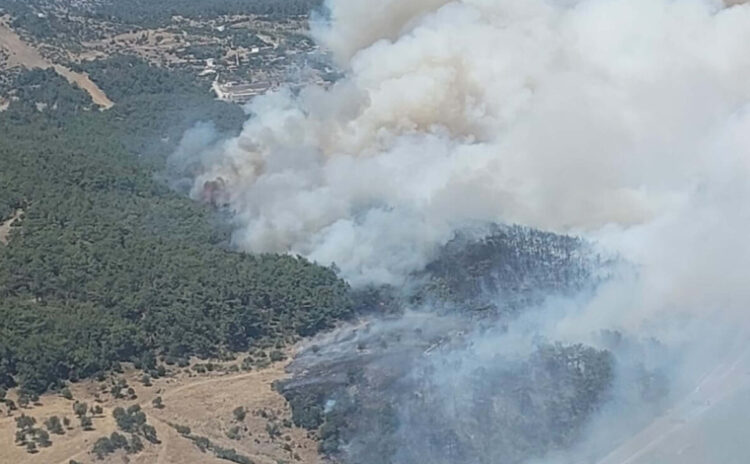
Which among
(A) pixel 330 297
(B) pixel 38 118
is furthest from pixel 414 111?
(B) pixel 38 118

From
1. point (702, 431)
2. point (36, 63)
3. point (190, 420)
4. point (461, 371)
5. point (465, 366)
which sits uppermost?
point (36, 63)

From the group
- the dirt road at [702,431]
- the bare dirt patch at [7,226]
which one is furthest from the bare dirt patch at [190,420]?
the bare dirt patch at [7,226]

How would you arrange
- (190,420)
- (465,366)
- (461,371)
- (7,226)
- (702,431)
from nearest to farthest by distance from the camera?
(702,431)
(190,420)
(461,371)
(465,366)
(7,226)

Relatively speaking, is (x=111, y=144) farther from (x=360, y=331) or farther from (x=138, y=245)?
(x=360, y=331)

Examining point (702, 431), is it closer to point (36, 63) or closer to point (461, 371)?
point (461, 371)

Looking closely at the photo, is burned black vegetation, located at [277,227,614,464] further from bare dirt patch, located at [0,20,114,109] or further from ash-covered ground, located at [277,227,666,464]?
bare dirt patch, located at [0,20,114,109]

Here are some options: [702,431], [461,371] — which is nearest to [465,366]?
[461,371]

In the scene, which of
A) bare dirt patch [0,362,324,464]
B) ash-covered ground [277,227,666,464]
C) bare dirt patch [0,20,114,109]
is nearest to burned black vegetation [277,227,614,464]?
ash-covered ground [277,227,666,464]

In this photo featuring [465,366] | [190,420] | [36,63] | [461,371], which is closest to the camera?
[190,420]
